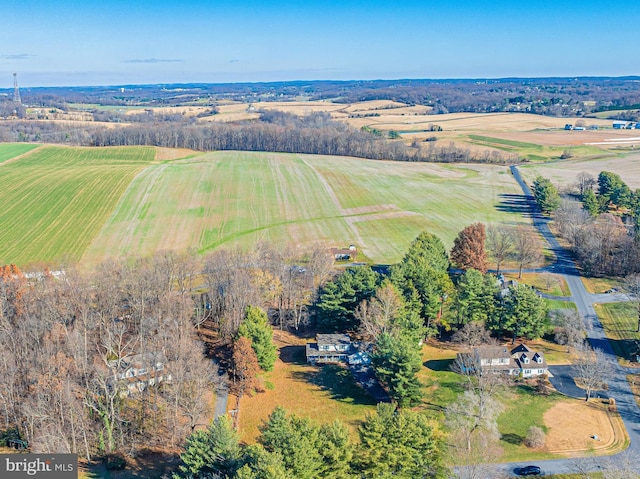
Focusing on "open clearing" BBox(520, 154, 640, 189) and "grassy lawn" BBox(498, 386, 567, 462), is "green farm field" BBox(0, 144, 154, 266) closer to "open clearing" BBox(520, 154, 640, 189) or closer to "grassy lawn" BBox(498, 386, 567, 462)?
"grassy lawn" BBox(498, 386, 567, 462)

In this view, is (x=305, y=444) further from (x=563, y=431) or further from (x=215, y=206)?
(x=215, y=206)

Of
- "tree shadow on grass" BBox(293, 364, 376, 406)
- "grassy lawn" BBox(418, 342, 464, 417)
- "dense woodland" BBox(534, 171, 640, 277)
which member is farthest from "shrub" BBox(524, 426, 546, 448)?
"dense woodland" BBox(534, 171, 640, 277)

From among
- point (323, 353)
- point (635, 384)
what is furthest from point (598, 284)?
point (323, 353)

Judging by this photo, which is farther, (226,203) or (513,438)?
(226,203)

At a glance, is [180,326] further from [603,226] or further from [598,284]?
[603,226]

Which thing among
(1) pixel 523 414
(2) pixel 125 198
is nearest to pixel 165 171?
(2) pixel 125 198

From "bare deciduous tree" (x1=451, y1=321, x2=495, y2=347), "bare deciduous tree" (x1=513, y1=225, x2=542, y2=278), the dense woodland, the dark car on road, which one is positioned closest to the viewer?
the dark car on road

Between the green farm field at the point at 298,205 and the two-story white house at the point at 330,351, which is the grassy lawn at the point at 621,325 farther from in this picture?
the green farm field at the point at 298,205
